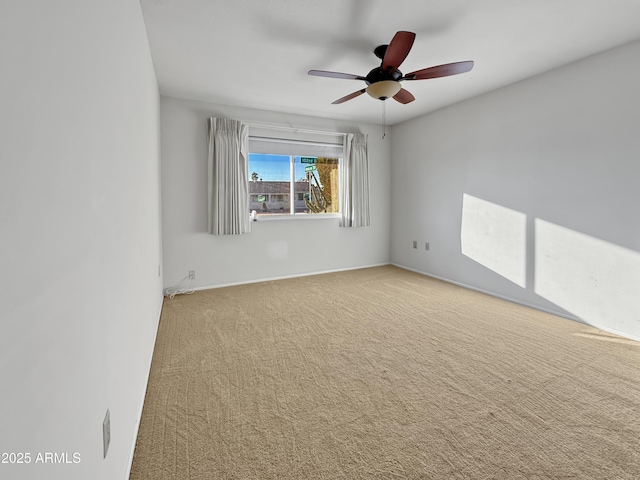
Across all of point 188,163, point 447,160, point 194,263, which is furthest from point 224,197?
point 447,160

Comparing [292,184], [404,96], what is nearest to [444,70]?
[404,96]

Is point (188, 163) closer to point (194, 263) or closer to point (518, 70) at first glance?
point (194, 263)

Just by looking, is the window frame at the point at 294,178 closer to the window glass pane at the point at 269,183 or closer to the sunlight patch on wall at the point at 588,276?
the window glass pane at the point at 269,183

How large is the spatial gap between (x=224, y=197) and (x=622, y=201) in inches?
165

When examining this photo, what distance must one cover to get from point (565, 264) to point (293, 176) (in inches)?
142

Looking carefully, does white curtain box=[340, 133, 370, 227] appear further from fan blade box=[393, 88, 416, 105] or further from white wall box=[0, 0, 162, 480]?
white wall box=[0, 0, 162, 480]

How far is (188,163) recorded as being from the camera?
4.13 m

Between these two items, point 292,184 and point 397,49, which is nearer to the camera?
point 397,49

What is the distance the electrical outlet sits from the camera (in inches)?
39.7

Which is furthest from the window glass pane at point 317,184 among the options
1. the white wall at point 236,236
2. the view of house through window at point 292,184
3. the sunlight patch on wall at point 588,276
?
the sunlight patch on wall at point 588,276

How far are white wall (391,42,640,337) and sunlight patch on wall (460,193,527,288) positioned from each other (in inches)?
0.5

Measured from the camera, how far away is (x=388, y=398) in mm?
1903

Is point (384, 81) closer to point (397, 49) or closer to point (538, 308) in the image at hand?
point (397, 49)

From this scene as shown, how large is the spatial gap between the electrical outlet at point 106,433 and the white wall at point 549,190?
151 inches
